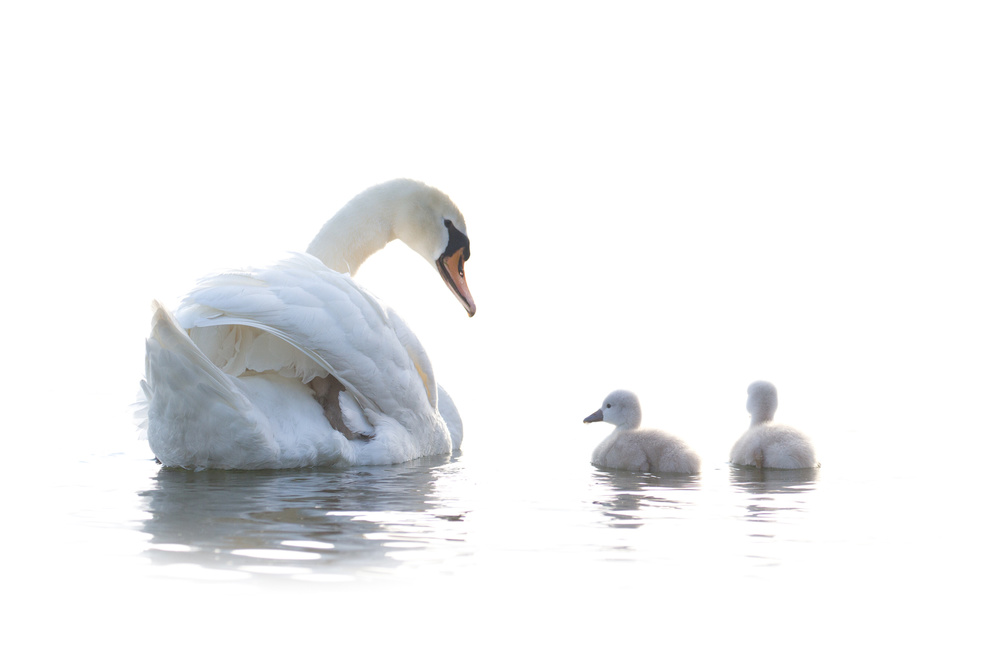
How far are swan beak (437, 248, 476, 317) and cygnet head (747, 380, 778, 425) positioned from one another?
7.69 ft

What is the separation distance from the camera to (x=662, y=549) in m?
4.62

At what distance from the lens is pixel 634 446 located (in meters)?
7.56

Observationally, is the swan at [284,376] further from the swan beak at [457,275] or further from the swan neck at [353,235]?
the swan beak at [457,275]

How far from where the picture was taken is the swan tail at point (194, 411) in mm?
5703

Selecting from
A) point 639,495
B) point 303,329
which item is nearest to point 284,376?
point 303,329

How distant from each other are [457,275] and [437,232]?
0.40 metres

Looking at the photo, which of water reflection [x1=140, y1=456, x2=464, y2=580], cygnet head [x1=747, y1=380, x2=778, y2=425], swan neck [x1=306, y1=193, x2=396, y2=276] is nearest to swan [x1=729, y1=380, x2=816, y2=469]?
Answer: cygnet head [x1=747, y1=380, x2=778, y2=425]

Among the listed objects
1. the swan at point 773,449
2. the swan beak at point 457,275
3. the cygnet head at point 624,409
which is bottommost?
the swan at point 773,449

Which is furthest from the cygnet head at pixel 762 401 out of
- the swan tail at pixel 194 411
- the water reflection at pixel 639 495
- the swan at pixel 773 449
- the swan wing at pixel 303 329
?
the swan tail at pixel 194 411

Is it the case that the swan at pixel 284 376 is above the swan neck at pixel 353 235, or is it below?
below

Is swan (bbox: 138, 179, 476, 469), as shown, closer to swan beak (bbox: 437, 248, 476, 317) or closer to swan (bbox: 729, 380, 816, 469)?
swan beak (bbox: 437, 248, 476, 317)

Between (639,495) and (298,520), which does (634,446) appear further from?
(298,520)

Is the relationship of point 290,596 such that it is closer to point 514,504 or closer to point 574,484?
point 514,504

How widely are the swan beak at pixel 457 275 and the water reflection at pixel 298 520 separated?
2.54 meters
